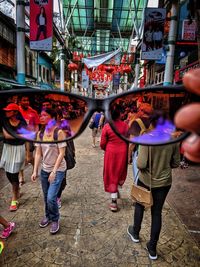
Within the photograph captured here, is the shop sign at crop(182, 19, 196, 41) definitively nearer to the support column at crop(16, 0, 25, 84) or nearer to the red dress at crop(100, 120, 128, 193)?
the support column at crop(16, 0, 25, 84)

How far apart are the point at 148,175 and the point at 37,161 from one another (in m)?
1.57

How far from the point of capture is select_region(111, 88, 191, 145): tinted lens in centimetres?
93

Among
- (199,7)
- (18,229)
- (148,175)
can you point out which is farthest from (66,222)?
(199,7)

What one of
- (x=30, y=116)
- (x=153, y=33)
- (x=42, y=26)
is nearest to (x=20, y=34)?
(x=42, y=26)

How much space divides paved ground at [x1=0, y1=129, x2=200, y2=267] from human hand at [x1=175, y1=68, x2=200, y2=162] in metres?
2.23

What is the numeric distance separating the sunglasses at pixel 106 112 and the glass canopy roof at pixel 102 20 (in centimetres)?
1323

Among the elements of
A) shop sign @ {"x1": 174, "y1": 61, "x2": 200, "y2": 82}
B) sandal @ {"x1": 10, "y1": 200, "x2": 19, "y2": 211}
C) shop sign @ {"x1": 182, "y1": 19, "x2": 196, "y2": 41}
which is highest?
shop sign @ {"x1": 182, "y1": 19, "x2": 196, "y2": 41}

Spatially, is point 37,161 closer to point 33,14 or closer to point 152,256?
point 152,256

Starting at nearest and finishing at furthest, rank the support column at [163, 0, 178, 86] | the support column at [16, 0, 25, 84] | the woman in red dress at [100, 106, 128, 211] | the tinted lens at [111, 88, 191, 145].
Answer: the tinted lens at [111, 88, 191, 145]
the woman in red dress at [100, 106, 128, 211]
the support column at [16, 0, 25, 84]
the support column at [163, 0, 178, 86]

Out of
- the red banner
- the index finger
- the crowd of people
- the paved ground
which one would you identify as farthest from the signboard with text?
the index finger

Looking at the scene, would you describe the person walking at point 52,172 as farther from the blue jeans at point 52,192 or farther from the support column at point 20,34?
the support column at point 20,34

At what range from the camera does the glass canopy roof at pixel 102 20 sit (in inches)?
580

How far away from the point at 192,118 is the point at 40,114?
1.02 metres

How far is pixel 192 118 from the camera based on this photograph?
55 centimetres
